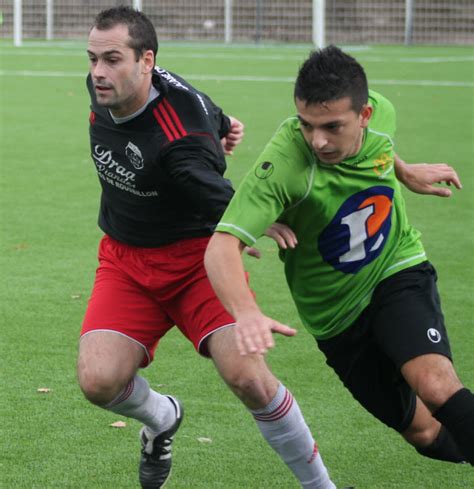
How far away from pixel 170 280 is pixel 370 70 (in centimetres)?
2151

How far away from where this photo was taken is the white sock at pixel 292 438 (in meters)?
4.89

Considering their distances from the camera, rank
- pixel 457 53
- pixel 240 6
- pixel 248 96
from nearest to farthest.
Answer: pixel 248 96 → pixel 457 53 → pixel 240 6

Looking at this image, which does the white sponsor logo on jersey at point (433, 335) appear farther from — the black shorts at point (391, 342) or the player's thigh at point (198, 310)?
the player's thigh at point (198, 310)

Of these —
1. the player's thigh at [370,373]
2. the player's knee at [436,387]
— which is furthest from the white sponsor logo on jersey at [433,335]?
the player's thigh at [370,373]

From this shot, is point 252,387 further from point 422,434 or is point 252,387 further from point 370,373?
point 422,434

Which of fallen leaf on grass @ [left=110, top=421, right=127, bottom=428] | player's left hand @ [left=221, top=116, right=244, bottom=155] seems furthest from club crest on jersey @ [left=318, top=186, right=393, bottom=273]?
fallen leaf on grass @ [left=110, top=421, right=127, bottom=428]

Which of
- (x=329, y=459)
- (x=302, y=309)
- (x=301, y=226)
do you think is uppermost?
(x=301, y=226)

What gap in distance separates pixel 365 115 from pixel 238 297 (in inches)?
39.2

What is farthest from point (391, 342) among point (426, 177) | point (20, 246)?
point (20, 246)

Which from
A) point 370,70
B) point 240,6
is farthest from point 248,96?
point 240,6

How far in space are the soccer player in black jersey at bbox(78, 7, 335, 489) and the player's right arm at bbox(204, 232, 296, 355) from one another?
2.14ft

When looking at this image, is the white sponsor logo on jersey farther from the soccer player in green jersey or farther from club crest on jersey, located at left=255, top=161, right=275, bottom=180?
club crest on jersey, located at left=255, top=161, right=275, bottom=180

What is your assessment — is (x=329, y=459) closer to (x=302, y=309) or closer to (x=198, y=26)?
(x=302, y=309)

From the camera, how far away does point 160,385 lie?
6.61 meters
